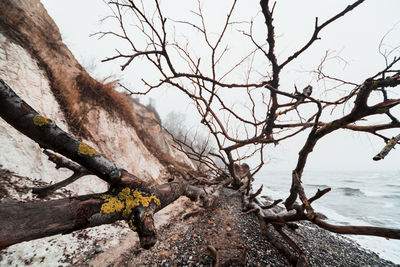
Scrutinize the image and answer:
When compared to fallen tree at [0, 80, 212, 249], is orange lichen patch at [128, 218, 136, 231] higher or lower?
lower

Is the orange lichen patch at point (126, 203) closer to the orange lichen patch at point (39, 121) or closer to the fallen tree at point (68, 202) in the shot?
the fallen tree at point (68, 202)

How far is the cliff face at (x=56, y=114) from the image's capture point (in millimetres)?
3201

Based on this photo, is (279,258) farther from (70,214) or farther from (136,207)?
(70,214)

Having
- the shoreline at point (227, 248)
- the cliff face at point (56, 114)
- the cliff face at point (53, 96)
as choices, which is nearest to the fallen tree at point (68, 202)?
the shoreline at point (227, 248)

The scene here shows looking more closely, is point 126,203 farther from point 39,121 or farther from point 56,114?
point 56,114

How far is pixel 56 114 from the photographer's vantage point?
201 inches

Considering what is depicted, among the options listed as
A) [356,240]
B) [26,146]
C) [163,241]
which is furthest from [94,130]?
[356,240]

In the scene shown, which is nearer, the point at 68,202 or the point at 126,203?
the point at 68,202

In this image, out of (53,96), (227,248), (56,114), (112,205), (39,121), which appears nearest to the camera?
(39,121)

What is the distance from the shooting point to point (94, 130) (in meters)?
6.09

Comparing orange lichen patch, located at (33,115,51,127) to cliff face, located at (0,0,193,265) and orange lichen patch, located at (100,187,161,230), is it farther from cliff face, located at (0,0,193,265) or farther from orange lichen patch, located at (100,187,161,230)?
cliff face, located at (0,0,193,265)

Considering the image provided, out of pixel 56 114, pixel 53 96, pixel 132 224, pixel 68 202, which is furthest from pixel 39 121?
pixel 53 96

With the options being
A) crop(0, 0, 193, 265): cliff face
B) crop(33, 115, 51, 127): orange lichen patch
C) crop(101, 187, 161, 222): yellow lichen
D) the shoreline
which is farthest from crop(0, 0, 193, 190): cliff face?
crop(33, 115, 51, 127): orange lichen patch

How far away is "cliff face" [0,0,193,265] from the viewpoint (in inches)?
126
